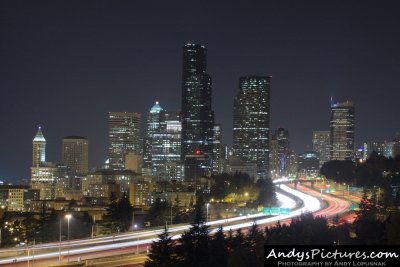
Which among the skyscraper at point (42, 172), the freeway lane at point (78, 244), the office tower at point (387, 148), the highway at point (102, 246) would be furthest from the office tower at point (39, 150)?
the freeway lane at point (78, 244)

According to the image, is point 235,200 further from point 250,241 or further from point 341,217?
point 250,241

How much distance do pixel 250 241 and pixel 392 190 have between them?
35154 mm

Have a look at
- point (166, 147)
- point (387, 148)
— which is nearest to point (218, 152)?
point (166, 147)

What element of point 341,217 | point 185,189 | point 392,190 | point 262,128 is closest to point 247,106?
point 262,128

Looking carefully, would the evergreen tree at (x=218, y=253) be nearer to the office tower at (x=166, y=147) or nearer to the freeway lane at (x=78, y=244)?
the freeway lane at (x=78, y=244)

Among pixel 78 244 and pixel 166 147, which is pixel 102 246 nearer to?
pixel 78 244

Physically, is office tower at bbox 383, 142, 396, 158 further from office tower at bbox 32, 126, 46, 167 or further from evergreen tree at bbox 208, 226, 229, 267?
evergreen tree at bbox 208, 226, 229, 267

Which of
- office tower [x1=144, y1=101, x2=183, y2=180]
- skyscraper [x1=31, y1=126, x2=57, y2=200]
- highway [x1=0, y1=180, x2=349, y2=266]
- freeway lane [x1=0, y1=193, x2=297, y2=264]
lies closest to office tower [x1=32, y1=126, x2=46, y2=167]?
skyscraper [x1=31, y1=126, x2=57, y2=200]

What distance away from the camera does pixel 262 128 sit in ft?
606

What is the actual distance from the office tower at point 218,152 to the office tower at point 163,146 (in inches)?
350

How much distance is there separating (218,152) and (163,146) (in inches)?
558

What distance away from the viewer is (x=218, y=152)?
579ft

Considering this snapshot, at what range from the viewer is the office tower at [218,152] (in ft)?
555

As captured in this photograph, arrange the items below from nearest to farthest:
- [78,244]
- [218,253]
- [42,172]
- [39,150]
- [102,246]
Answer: [218,253]
[102,246]
[78,244]
[42,172]
[39,150]
